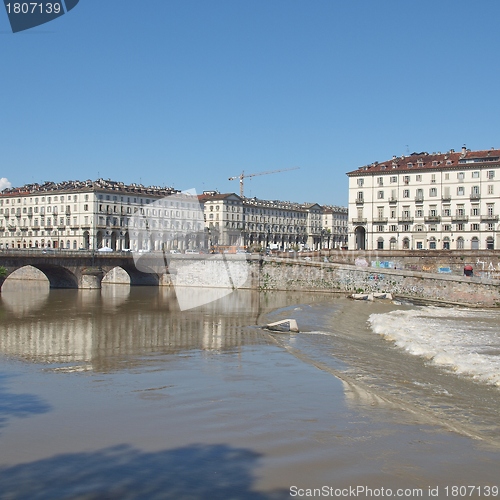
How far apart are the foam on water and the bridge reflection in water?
7.10 meters

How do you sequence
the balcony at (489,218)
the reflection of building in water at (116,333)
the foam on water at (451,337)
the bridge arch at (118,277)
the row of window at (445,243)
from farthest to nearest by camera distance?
the bridge arch at (118,277) < the row of window at (445,243) < the balcony at (489,218) < the reflection of building in water at (116,333) < the foam on water at (451,337)

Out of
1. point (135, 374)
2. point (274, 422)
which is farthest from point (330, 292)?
point (274, 422)

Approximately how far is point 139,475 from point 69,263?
6414 cm

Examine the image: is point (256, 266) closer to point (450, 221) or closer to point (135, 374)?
point (450, 221)

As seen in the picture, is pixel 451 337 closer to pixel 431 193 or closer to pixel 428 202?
pixel 428 202

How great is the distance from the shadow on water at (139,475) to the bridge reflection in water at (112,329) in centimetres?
995

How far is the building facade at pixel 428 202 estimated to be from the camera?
77.9 m

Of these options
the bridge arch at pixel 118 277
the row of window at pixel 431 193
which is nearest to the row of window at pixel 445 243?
the row of window at pixel 431 193

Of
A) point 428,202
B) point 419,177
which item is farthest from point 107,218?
point 428,202

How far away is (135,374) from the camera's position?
2003cm

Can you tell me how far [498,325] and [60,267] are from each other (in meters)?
50.2

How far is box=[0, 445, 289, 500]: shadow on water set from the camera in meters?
9.79

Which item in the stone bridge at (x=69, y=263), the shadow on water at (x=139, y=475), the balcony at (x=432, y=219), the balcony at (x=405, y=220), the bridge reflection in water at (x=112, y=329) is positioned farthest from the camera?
the balcony at (x=405, y=220)

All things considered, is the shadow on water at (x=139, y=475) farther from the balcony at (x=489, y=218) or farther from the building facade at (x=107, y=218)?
the building facade at (x=107, y=218)
